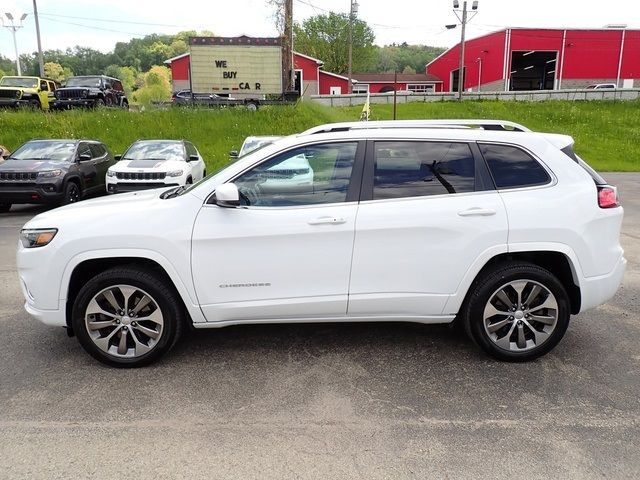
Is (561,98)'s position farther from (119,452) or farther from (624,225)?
(119,452)

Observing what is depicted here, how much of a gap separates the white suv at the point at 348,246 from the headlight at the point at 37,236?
0.04 feet

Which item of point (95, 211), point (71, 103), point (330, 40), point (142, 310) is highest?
point (330, 40)

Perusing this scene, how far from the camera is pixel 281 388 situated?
357 centimetres

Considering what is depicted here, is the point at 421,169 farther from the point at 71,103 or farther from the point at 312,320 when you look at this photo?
the point at 71,103

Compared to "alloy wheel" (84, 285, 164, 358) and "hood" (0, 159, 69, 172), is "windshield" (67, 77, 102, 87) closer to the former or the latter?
"hood" (0, 159, 69, 172)

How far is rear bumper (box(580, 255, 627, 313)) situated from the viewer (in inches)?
153

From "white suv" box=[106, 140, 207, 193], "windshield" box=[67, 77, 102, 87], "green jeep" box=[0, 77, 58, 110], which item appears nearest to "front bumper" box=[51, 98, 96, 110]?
"green jeep" box=[0, 77, 58, 110]

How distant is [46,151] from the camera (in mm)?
11984

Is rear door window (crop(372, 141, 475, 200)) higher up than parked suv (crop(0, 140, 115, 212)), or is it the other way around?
rear door window (crop(372, 141, 475, 200))

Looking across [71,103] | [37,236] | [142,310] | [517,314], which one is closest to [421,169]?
[517,314]

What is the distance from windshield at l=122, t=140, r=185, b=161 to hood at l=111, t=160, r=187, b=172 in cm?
41

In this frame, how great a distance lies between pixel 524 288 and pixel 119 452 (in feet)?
9.77

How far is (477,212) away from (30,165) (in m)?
10.5

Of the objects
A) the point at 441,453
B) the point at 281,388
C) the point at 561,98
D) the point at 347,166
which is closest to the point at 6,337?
the point at 281,388
